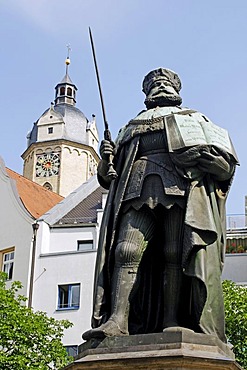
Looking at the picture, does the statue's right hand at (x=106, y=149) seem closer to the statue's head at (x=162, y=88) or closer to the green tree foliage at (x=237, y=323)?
the statue's head at (x=162, y=88)

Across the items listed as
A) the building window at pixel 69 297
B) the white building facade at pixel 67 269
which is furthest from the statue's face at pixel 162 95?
the building window at pixel 69 297

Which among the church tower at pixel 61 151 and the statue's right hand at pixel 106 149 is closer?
the statue's right hand at pixel 106 149

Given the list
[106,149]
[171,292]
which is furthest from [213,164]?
[171,292]

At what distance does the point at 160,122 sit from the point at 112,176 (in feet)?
1.97

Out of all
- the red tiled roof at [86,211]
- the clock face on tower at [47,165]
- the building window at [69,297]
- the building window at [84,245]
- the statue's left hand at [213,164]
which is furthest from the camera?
the clock face on tower at [47,165]

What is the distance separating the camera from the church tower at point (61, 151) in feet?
253

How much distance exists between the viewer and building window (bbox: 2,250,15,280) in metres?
32.0

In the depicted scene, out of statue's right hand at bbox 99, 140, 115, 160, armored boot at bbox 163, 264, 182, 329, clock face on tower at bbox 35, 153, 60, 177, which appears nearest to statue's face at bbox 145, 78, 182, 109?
statue's right hand at bbox 99, 140, 115, 160

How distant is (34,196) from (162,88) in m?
36.1

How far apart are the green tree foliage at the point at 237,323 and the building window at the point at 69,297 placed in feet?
31.1

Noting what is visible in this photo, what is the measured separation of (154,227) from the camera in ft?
20.3

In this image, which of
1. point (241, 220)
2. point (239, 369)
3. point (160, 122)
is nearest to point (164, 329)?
point (239, 369)

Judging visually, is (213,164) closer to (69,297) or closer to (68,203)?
(69,297)

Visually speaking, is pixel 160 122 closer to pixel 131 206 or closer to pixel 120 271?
pixel 131 206
